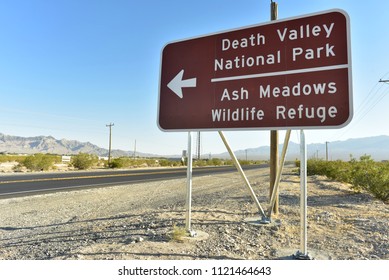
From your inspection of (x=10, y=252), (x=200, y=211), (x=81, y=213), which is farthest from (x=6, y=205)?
(x=200, y=211)

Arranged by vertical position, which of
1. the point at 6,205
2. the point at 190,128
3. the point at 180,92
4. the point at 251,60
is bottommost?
the point at 6,205

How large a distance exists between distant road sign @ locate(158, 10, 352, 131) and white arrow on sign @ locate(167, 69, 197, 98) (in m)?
0.02

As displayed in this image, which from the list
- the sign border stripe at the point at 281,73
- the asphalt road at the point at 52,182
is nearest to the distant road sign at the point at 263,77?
the sign border stripe at the point at 281,73

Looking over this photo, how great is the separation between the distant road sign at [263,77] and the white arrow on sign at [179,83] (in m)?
0.02

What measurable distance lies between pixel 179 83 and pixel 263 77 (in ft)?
5.11

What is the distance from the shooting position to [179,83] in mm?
5012

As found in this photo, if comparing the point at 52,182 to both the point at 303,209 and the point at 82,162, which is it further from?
the point at 82,162

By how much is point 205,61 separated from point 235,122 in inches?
50.7

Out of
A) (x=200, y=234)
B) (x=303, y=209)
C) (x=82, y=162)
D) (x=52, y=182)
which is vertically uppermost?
(x=82, y=162)

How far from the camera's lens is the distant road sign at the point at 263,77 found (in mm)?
3742

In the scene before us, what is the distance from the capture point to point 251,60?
4418mm

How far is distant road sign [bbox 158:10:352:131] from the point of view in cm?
374

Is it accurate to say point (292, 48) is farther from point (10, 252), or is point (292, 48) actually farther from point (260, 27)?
point (10, 252)

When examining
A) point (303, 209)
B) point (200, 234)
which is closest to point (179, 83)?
point (200, 234)
